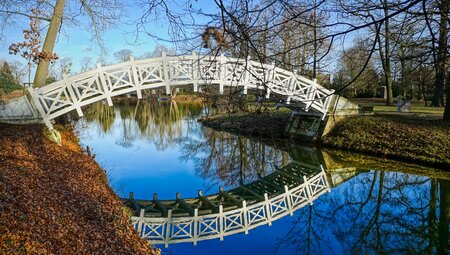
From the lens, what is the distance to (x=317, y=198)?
10.1 m

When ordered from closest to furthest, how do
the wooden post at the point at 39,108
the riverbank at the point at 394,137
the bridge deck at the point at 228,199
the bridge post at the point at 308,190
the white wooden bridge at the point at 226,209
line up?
the white wooden bridge at the point at 226,209 < the bridge deck at the point at 228,199 < the bridge post at the point at 308,190 < the wooden post at the point at 39,108 < the riverbank at the point at 394,137

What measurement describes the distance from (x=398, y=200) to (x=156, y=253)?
6.99 m

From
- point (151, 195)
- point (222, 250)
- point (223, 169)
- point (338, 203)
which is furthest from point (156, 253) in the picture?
point (223, 169)

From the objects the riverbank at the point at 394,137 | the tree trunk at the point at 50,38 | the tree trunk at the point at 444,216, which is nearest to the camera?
the tree trunk at the point at 444,216

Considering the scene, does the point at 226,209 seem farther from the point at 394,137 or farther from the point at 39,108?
the point at 394,137

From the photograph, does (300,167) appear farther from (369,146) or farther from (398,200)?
(398,200)

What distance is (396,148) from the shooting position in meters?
13.8

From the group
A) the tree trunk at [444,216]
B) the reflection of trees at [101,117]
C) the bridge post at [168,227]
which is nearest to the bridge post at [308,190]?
the tree trunk at [444,216]

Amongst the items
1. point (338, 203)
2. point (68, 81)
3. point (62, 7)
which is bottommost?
point (338, 203)

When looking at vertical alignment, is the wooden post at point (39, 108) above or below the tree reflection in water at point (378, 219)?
above

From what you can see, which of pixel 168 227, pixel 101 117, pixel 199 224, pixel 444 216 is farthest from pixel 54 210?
pixel 101 117

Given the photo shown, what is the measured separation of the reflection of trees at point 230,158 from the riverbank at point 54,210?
5.38 meters

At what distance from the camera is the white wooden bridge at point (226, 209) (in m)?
7.49

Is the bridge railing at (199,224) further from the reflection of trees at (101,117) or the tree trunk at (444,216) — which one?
the reflection of trees at (101,117)
